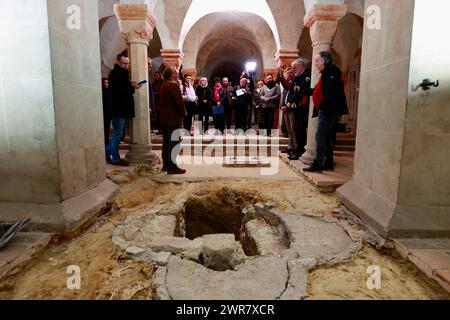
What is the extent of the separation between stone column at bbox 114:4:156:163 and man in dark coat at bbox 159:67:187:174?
785 millimetres

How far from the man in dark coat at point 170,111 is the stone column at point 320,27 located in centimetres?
230

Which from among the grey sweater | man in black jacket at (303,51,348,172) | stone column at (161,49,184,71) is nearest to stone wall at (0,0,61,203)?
man in black jacket at (303,51,348,172)

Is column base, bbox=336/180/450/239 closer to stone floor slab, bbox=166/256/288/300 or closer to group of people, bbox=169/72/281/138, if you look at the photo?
stone floor slab, bbox=166/256/288/300

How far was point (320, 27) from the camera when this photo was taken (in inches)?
201

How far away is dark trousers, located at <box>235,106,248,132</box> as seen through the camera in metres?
9.13

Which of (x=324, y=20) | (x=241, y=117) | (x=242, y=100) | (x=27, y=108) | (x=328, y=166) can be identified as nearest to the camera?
(x=27, y=108)

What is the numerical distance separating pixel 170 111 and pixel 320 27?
117 inches

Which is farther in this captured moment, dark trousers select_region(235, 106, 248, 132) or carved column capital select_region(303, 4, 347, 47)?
dark trousers select_region(235, 106, 248, 132)

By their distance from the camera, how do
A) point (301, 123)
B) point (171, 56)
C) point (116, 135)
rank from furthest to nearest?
point (171, 56)
point (301, 123)
point (116, 135)

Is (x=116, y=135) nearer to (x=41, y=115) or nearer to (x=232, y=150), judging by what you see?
(x=41, y=115)

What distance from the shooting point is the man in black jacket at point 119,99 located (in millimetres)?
4812

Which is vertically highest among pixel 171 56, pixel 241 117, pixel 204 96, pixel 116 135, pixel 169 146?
pixel 171 56

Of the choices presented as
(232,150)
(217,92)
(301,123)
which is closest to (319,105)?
(301,123)
